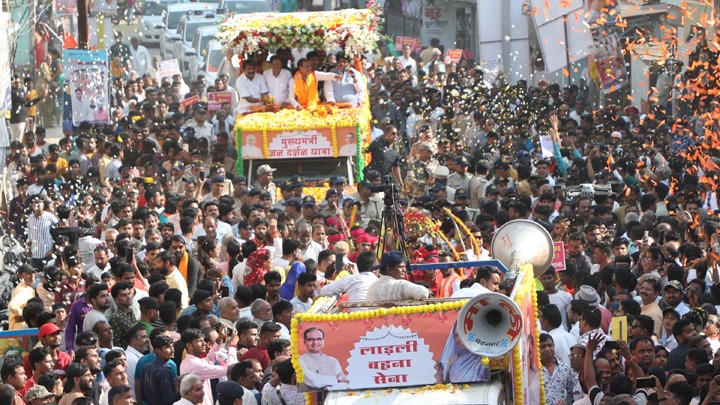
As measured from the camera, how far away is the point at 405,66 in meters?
33.1

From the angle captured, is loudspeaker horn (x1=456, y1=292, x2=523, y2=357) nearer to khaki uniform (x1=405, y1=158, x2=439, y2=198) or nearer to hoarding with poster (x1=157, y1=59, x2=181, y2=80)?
khaki uniform (x1=405, y1=158, x2=439, y2=198)

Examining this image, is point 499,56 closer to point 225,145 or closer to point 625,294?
point 225,145

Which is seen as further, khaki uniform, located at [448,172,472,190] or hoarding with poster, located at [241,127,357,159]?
hoarding with poster, located at [241,127,357,159]

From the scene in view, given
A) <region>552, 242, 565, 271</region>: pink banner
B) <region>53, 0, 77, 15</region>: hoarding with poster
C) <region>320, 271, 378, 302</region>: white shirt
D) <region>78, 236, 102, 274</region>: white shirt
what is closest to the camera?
<region>320, 271, 378, 302</region>: white shirt

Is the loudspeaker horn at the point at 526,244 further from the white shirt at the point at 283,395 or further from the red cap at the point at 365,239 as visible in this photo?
the red cap at the point at 365,239

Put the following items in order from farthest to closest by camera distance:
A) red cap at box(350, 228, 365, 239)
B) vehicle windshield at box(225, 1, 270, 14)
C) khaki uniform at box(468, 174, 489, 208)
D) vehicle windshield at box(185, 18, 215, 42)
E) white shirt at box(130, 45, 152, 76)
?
1. vehicle windshield at box(225, 1, 270, 14)
2. white shirt at box(130, 45, 152, 76)
3. vehicle windshield at box(185, 18, 215, 42)
4. khaki uniform at box(468, 174, 489, 208)
5. red cap at box(350, 228, 365, 239)

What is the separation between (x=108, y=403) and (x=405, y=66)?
21.2 meters

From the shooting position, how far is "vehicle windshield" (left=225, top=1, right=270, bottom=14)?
3762 centimetres

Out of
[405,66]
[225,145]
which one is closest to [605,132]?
[225,145]

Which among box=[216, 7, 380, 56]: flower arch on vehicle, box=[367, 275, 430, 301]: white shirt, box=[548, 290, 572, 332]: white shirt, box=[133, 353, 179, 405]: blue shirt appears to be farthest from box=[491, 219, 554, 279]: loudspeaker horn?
box=[216, 7, 380, 56]: flower arch on vehicle

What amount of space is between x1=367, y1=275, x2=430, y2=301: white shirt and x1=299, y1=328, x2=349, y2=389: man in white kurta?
1.00m

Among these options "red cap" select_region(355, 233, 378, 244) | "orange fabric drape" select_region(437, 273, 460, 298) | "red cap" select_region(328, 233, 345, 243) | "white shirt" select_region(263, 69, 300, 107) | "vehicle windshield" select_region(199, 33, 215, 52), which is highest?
"white shirt" select_region(263, 69, 300, 107)

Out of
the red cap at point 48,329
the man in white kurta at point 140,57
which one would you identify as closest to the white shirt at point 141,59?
the man in white kurta at point 140,57

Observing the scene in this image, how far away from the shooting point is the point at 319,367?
11141mm
